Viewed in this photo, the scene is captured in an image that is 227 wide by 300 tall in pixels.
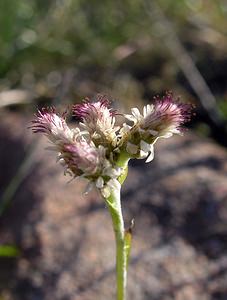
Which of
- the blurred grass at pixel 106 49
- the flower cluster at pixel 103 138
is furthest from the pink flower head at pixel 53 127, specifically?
the blurred grass at pixel 106 49

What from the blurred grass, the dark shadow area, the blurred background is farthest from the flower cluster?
the blurred grass

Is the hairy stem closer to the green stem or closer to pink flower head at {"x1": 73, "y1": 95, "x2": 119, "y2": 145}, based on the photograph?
the green stem

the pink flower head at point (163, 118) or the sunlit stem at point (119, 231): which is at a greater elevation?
the pink flower head at point (163, 118)

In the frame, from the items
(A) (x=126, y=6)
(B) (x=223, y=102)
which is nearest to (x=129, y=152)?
(B) (x=223, y=102)

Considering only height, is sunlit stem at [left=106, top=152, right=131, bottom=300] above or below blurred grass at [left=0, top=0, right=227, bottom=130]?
below

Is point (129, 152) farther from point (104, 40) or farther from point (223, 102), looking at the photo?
point (104, 40)

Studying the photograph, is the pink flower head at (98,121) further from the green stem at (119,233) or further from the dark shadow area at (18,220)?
the dark shadow area at (18,220)

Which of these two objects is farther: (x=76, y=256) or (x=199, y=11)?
(x=199, y=11)
